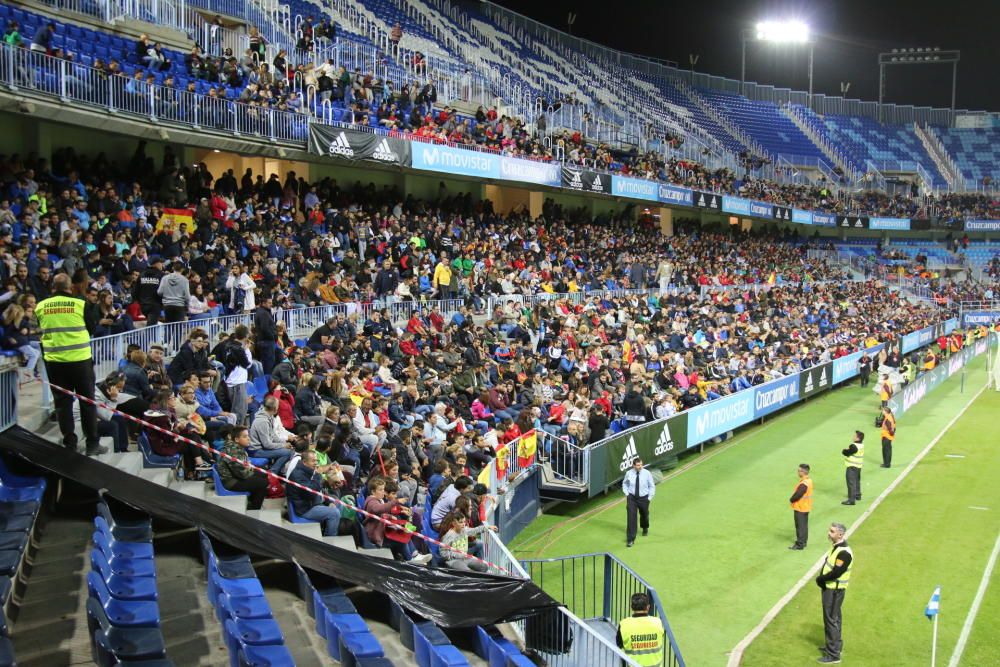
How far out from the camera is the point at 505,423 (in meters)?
15.2

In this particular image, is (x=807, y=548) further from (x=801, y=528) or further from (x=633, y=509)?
(x=633, y=509)

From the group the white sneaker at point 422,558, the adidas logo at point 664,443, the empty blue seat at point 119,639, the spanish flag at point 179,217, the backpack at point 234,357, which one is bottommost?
the adidas logo at point 664,443

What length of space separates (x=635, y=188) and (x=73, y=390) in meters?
29.5

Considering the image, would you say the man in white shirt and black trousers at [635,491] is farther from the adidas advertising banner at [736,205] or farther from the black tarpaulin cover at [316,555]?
the adidas advertising banner at [736,205]

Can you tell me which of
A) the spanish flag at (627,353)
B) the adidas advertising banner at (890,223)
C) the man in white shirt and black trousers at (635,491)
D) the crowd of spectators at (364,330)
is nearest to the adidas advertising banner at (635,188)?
the crowd of spectators at (364,330)

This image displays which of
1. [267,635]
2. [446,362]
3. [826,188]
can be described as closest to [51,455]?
[267,635]

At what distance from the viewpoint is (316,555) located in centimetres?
865

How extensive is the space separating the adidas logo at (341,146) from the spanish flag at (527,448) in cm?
1037

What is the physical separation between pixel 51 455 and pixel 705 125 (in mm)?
51738

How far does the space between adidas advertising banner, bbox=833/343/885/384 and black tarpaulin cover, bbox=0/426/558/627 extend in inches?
986

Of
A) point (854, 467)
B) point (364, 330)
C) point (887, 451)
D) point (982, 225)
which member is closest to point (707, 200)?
point (887, 451)

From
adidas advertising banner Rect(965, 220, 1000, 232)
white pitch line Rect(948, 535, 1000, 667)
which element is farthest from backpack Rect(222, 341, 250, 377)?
adidas advertising banner Rect(965, 220, 1000, 232)

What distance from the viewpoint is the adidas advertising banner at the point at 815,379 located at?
28.2 metres

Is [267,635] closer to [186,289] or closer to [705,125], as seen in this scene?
[186,289]
